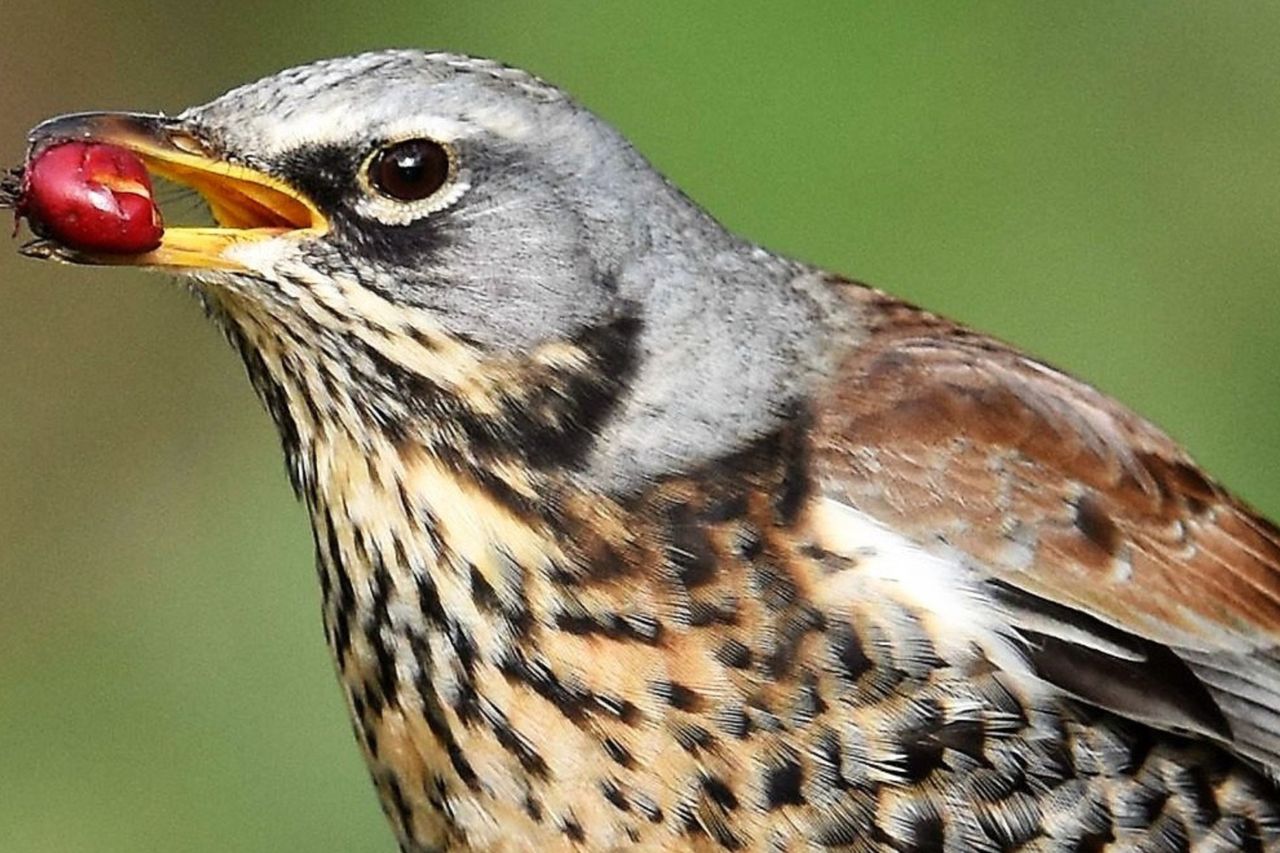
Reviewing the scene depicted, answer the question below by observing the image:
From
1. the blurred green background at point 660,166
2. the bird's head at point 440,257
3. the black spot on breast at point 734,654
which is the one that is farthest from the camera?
the blurred green background at point 660,166

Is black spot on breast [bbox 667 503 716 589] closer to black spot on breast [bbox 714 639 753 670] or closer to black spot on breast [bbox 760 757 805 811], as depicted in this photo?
black spot on breast [bbox 714 639 753 670]

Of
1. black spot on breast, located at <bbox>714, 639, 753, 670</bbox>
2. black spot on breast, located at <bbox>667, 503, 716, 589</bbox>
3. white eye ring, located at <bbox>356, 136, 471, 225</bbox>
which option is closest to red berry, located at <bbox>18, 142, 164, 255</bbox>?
white eye ring, located at <bbox>356, 136, 471, 225</bbox>

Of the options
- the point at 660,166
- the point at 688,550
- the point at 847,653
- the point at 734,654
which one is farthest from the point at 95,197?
the point at 660,166

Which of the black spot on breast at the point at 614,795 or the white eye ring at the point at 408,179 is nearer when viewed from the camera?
the white eye ring at the point at 408,179

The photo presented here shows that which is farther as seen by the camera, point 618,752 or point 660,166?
point 660,166

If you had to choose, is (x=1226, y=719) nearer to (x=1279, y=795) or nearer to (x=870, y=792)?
(x=1279, y=795)

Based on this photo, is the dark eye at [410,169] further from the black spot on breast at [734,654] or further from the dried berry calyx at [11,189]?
the black spot on breast at [734,654]

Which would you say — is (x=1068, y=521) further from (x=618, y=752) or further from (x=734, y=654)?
(x=618, y=752)

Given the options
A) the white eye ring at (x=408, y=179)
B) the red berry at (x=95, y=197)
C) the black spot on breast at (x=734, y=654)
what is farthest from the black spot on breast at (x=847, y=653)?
the red berry at (x=95, y=197)
